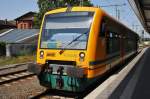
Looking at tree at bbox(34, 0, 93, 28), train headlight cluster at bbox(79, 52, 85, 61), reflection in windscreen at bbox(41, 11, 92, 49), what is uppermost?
tree at bbox(34, 0, 93, 28)

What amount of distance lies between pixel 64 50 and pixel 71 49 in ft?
0.75

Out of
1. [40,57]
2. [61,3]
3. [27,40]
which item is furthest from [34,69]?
[61,3]

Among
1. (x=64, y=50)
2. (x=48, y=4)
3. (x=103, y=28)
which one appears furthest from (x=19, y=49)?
(x=48, y=4)

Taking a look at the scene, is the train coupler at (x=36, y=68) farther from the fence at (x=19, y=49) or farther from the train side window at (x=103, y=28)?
the fence at (x=19, y=49)

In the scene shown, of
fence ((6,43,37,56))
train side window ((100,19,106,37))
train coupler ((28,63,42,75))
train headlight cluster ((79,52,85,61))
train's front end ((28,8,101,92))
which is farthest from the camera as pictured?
fence ((6,43,37,56))

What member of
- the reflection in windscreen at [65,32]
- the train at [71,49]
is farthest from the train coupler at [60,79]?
the reflection in windscreen at [65,32]

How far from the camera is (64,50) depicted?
407 inches

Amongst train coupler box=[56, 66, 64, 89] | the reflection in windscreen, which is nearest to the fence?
the reflection in windscreen

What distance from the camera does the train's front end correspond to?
9.89m

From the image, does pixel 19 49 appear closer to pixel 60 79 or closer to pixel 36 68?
pixel 36 68

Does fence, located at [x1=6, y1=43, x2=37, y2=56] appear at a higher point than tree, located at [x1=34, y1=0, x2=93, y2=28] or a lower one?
lower

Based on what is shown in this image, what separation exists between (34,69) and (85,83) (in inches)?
66.0

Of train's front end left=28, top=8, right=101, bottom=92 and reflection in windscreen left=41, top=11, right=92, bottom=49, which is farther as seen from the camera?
reflection in windscreen left=41, top=11, right=92, bottom=49

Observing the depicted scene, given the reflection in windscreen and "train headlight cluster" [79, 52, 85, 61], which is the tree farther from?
"train headlight cluster" [79, 52, 85, 61]
